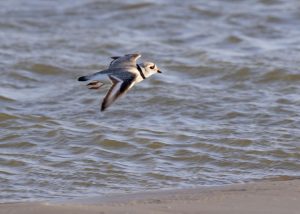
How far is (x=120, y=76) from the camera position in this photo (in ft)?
19.0

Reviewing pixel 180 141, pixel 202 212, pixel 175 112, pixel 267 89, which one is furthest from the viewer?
pixel 267 89

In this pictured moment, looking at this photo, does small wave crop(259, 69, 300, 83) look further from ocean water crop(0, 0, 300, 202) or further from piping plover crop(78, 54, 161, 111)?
piping plover crop(78, 54, 161, 111)

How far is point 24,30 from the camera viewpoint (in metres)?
10.5

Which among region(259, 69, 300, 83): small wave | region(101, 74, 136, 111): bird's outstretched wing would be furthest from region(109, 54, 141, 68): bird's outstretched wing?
region(259, 69, 300, 83): small wave

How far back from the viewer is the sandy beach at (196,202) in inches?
191

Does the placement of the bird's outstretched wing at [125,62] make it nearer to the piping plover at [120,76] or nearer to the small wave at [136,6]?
the piping plover at [120,76]

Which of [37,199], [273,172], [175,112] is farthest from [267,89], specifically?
[37,199]

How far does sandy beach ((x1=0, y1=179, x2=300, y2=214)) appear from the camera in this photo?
485 cm

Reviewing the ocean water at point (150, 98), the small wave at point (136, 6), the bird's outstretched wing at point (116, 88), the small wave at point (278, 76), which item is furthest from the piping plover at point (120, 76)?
the small wave at point (136, 6)

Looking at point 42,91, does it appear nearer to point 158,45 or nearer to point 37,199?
point 158,45

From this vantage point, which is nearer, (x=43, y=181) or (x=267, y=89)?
(x=43, y=181)

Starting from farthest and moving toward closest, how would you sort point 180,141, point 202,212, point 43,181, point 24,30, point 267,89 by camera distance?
point 24,30 < point 267,89 < point 180,141 < point 43,181 < point 202,212

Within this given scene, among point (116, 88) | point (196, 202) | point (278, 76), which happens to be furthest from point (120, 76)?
point (278, 76)

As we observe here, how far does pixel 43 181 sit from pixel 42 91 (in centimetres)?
252
